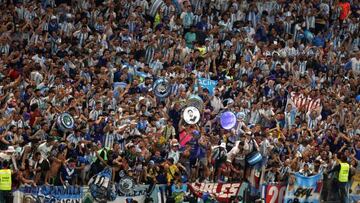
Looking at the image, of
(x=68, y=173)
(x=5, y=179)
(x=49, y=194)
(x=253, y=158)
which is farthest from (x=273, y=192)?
(x=5, y=179)

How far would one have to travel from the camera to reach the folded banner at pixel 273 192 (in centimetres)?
3284

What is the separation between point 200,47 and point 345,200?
7.77 metres

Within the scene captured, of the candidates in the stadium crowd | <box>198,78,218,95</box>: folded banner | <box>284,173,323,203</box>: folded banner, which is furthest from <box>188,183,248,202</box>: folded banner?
<box>198,78,218,95</box>: folded banner

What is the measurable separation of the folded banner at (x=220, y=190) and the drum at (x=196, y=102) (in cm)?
332

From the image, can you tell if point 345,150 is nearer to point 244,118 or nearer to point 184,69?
point 244,118

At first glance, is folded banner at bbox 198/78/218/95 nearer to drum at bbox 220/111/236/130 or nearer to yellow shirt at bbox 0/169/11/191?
drum at bbox 220/111/236/130

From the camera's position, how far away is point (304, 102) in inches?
1467

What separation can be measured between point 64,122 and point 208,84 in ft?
21.0

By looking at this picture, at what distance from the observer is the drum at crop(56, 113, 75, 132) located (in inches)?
1257

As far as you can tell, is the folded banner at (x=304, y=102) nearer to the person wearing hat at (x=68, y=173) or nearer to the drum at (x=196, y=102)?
the drum at (x=196, y=102)

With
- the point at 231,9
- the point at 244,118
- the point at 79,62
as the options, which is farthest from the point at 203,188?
the point at 231,9

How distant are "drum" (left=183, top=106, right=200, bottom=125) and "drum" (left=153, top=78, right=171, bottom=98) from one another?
47.0 inches

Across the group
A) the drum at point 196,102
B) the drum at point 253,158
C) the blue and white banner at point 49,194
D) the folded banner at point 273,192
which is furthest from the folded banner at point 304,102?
the blue and white banner at point 49,194

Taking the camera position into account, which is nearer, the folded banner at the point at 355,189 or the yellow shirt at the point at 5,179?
the yellow shirt at the point at 5,179
